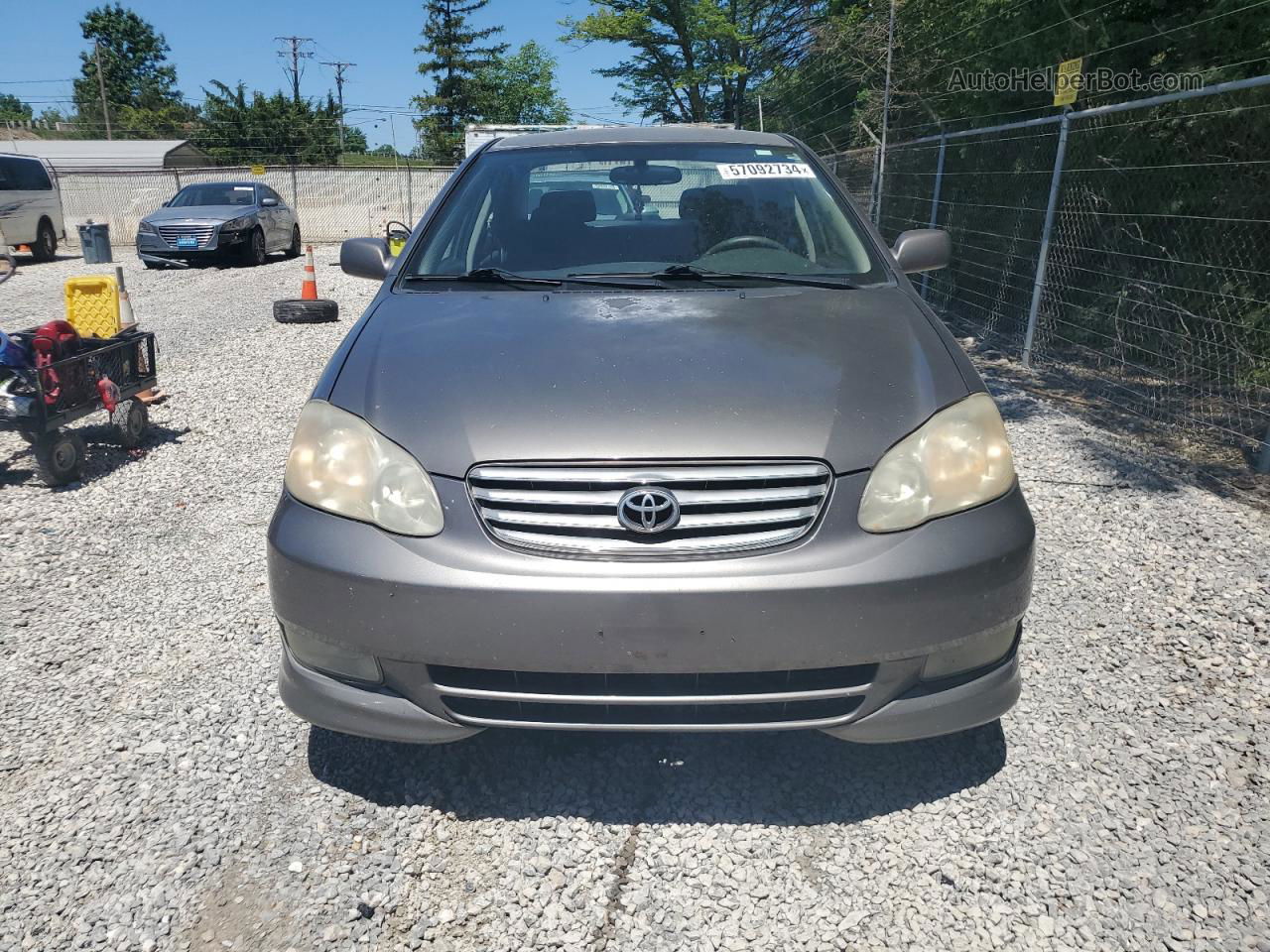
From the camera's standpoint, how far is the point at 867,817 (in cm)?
237

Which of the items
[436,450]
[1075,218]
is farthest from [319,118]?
[436,450]

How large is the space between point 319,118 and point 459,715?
77.2 meters

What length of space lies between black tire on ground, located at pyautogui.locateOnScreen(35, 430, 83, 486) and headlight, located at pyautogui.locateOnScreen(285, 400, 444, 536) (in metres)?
3.43

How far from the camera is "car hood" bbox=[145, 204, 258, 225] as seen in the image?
54.2 ft

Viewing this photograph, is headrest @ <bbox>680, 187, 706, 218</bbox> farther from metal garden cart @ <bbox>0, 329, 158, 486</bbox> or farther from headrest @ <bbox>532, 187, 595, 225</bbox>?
metal garden cart @ <bbox>0, 329, 158, 486</bbox>

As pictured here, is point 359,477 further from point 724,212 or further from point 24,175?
point 24,175

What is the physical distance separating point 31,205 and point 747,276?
67.0 feet

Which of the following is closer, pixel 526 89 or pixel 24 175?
pixel 24 175

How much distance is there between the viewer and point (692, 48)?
4012 cm

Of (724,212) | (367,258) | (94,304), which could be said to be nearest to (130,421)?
(94,304)

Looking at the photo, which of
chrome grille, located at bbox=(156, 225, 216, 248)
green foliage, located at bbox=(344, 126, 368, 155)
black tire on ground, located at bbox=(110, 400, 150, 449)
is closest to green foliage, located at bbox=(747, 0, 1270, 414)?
black tire on ground, located at bbox=(110, 400, 150, 449)

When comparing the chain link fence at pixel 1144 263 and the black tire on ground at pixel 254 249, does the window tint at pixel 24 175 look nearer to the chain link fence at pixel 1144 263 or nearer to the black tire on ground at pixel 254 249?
the black tire on ground at pixel 254 249

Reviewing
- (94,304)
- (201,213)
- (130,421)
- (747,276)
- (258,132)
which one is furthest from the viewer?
(258,132)

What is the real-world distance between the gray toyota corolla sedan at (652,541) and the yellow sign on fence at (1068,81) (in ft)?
17.5
